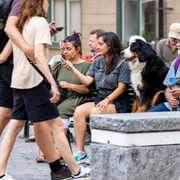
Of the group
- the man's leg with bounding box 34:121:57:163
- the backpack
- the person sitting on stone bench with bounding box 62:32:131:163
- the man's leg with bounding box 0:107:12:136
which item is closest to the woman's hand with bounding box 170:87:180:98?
the person sitting on stone bench with bounding box 62:32:131:163

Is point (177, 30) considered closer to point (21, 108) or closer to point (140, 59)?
point (140, 59)

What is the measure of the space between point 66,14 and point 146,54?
396 inches

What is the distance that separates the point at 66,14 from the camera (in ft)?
46.7

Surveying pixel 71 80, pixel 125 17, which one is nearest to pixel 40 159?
pixel 71 80

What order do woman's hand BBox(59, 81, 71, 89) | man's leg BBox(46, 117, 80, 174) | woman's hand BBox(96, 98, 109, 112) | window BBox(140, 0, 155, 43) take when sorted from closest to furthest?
man's leg BBox(46, 117, 80, 174) → woman's hand BBox(96, 98, 109, 112) → woman's hand BBox(59, 81, 71, 89) → window BBox(140, 0, 155, 43)

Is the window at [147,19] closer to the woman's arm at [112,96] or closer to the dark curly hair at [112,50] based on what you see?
the dark curly hair at [112,50]

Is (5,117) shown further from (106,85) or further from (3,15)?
(106,85)

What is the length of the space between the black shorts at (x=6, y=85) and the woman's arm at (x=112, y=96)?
115 centimetres

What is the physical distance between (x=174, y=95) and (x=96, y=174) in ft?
5.15

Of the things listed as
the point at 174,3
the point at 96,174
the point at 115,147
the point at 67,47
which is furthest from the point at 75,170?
the point at 174,3

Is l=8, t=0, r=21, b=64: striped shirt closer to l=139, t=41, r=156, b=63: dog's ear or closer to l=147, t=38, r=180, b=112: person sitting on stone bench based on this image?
l=139, t=41, r=156, b=63: dog's ear

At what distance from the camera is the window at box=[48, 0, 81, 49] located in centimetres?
1405

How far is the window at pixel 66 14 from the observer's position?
46.1 ft

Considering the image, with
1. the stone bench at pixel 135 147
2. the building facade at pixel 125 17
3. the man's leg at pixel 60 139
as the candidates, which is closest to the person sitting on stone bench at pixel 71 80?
the man's leg at pixel 60 139
